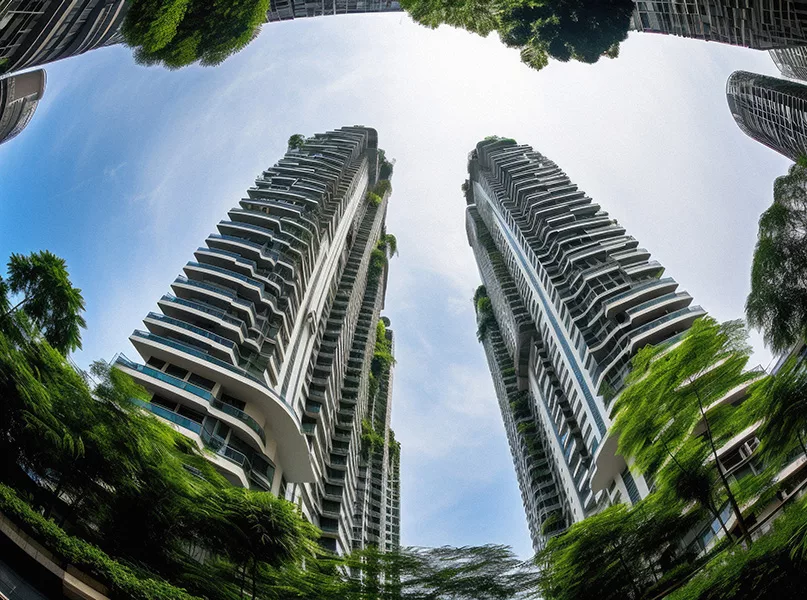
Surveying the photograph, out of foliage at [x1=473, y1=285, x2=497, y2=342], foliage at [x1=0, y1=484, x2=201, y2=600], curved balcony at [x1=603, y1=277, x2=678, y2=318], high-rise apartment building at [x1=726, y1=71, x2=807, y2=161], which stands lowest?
foliage at [x1=0, y1=484, x2=201, y2=600]

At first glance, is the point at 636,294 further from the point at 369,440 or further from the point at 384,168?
the point at 384,168

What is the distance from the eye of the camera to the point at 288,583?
45.0ft

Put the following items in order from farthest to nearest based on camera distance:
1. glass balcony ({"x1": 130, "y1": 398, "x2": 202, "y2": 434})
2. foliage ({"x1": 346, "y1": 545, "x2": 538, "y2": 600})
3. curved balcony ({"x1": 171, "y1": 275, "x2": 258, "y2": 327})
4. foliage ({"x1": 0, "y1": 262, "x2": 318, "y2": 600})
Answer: curved balcony ({"x1": 171, "y1": 275, "x2": 258, "y2": 327}) → glass balcony ({"x1": 130, "y1": 398, "x2": 202, "y2": 434}) → foliage ({"x1": 346, "y1": 545, "x2": 538, "y2": 600}) → foliage ({"x1": 0, "y1": 262, "x2": 318, "y2": 600})

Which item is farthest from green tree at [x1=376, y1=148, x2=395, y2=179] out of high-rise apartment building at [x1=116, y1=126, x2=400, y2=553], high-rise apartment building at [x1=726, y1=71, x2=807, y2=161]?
high-rise apartment building at [x1=726, y1=71, x2=807, y2=161]

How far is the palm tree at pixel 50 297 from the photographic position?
17.1 metres

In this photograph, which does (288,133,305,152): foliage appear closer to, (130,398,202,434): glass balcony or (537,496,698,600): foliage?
(130,398,202,434): glass balcony

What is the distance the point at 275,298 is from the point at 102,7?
2295 centimetres

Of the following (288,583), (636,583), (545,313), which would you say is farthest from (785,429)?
(545,313)

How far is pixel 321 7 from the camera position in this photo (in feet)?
103

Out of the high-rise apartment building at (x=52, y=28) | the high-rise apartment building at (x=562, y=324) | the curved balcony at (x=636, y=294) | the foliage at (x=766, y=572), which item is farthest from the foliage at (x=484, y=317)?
the foliage at (x=766, y=572)

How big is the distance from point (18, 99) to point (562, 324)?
44.8 m

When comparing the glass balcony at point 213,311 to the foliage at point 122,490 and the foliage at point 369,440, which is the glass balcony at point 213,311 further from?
the foliage at point 369,440

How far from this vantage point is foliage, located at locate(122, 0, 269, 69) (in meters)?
12.2

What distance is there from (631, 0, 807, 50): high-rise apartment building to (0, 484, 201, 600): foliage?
771 inches
